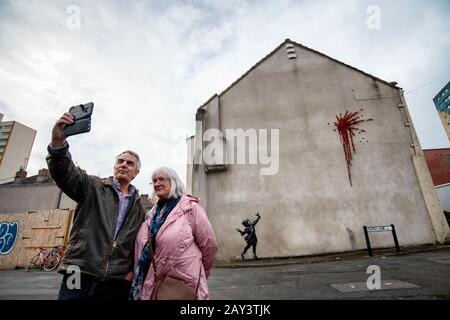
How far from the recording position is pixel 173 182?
2.41 m

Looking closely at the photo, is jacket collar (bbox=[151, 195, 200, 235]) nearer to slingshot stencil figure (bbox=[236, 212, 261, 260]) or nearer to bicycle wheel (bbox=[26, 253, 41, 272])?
slingshot stencil figure (bbox=[236, 212, 261, 260])

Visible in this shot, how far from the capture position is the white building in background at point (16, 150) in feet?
228

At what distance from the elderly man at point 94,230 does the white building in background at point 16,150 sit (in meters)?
85.7

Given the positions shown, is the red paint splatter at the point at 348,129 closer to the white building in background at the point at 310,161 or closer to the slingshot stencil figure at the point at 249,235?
the white building in background at the point at 310,161

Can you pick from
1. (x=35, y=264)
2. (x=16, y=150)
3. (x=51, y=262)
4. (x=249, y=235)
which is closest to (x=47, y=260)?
(x=51, y=262)

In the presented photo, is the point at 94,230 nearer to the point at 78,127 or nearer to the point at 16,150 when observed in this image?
the point at 78,127

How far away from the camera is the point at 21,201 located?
25.8 metres

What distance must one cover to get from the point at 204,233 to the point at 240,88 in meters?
13.9

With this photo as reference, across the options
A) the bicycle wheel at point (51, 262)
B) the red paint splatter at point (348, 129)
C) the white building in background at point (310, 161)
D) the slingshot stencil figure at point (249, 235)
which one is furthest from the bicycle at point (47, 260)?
the red paint splatter at point (348, 129)

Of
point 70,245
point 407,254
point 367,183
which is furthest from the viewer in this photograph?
point 367,183

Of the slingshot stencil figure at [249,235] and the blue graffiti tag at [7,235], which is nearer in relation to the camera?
the slingshot stencil figure at [249,235]

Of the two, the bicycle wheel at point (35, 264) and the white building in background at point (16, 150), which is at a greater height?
the white building in background at point (16, 150)
